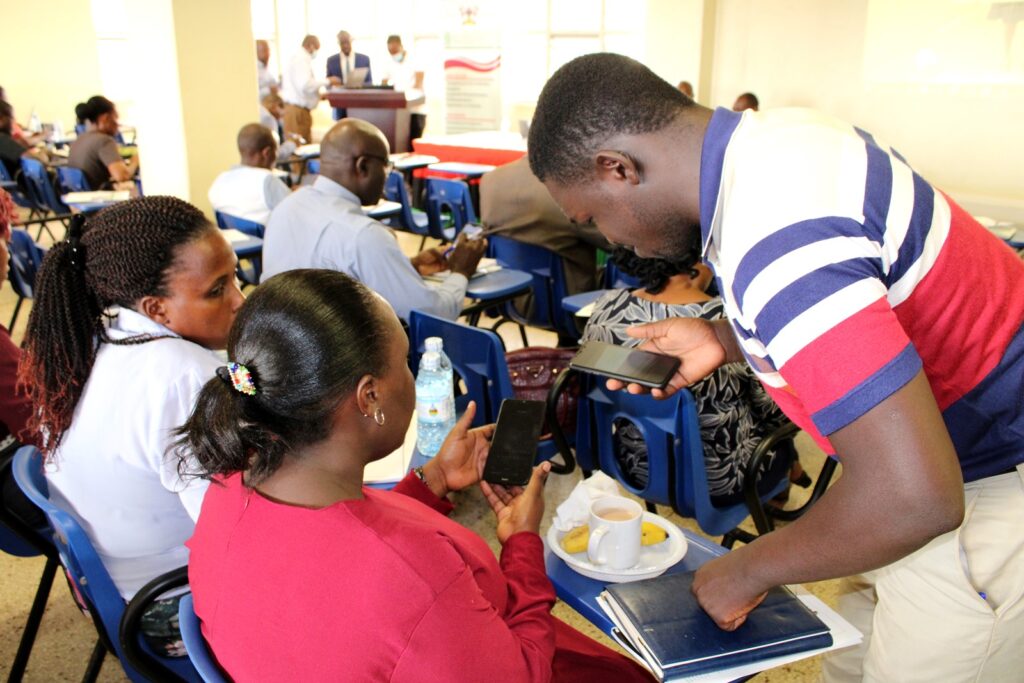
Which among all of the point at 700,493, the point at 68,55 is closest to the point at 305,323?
the point at 700,493

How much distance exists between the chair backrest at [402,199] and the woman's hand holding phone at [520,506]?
15.0 feet

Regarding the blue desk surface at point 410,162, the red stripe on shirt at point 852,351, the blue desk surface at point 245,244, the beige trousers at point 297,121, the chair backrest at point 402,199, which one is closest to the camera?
the red stripe on shirt at point 852,351

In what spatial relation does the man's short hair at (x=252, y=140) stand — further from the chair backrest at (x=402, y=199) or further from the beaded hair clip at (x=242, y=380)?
the beaded hair clip at (x=242, y=380)

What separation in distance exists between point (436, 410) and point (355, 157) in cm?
164

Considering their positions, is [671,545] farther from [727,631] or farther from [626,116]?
[626,116]

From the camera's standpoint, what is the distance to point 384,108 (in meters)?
9.16

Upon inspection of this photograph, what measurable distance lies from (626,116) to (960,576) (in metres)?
0.79

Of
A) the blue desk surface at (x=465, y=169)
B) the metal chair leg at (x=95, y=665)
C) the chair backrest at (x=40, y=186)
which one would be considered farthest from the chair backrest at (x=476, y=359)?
the chair backrest at (x=40, y=186)

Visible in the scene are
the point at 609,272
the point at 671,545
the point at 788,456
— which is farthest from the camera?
the point at 609,272

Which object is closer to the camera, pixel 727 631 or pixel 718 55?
pixel 727 631

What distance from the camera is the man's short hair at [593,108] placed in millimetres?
1079

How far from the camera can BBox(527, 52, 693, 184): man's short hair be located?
108cm

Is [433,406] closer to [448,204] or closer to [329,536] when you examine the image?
[329,536]

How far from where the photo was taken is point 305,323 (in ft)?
3.59
